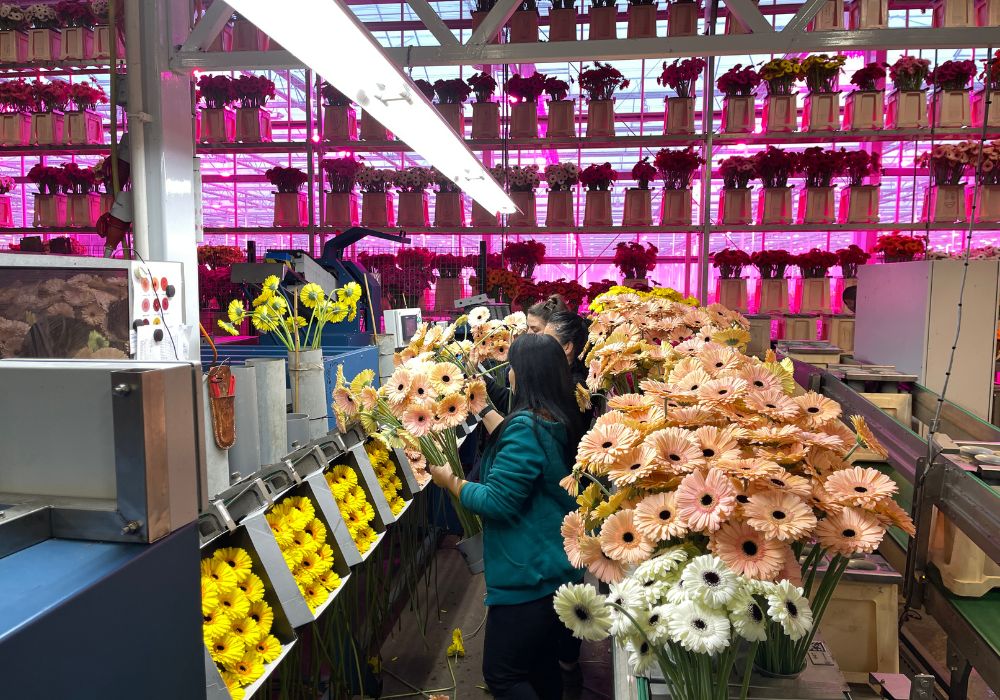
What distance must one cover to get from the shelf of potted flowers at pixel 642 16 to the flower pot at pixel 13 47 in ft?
15.7

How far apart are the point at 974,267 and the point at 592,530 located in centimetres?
243

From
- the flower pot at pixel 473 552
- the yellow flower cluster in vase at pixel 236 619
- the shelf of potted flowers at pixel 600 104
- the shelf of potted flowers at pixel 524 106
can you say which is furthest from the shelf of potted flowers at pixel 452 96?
the yellow flower cluster in vase at pixel 236 619

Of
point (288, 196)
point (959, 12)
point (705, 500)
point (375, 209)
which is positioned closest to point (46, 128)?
point (288, 196)

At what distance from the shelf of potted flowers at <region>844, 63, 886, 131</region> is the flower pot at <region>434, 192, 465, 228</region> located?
3.11 m

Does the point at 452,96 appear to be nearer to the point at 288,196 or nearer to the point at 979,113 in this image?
the point at 288,196

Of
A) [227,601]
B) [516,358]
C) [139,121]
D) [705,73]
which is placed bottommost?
[227,601]

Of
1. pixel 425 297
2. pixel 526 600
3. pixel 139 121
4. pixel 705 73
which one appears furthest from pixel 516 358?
pixel 705 73

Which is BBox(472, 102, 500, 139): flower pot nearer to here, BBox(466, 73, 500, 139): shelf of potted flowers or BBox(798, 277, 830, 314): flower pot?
BBox(466, 73, 500, 139): shelf of potted flowers

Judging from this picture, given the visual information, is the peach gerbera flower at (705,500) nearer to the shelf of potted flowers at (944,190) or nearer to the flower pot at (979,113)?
the shelf of potted flowers at (944,190)

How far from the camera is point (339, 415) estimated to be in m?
2.25

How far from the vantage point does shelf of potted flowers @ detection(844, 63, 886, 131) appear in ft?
17.7

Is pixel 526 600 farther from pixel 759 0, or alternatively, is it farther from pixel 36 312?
pixel 759 0

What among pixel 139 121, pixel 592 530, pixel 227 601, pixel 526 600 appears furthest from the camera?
pixel 139 121

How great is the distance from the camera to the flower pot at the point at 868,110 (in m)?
5.39
